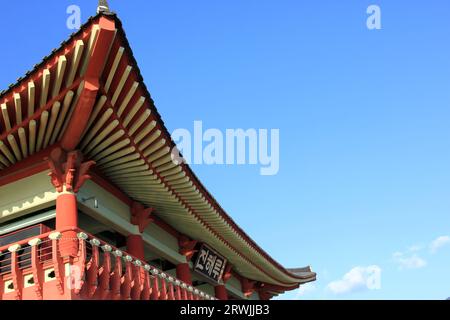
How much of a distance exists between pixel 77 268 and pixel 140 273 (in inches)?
91.1

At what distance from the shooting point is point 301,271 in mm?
34094

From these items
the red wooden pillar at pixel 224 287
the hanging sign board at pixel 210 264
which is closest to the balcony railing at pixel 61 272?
the hanging sign board at pixel 210 264

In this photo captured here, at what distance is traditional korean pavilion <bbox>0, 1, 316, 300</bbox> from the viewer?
11.0m

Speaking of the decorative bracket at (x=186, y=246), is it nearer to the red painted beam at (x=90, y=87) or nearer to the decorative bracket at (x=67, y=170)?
the decorative bracket at (x=67, y=170)

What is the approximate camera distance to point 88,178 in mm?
13000

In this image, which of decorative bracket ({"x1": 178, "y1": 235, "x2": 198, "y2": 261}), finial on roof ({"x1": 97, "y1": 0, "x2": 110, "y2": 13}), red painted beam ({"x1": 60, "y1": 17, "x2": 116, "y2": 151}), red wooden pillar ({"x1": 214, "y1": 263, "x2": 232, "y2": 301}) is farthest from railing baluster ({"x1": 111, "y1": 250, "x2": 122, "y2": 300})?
red wooden pillar ({"x1": 214, "y1": 263, "x2": 232, "y2": 301})

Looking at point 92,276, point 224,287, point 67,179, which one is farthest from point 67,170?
point 224,287

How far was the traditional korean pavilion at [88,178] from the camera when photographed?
10977mm

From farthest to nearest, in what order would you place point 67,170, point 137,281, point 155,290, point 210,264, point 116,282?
point 210,264 < point 155,290 < point 67,170 < point 137,281 < point 116,282

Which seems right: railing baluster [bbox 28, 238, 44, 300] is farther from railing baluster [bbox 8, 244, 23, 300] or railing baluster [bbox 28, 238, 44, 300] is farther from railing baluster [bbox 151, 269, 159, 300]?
railing baluster [bbox 151, 269, 159, 300]

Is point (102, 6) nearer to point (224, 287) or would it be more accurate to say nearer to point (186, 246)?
point (186, 246)

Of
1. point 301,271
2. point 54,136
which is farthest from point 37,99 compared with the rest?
point 301,271

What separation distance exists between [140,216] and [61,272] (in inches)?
212
